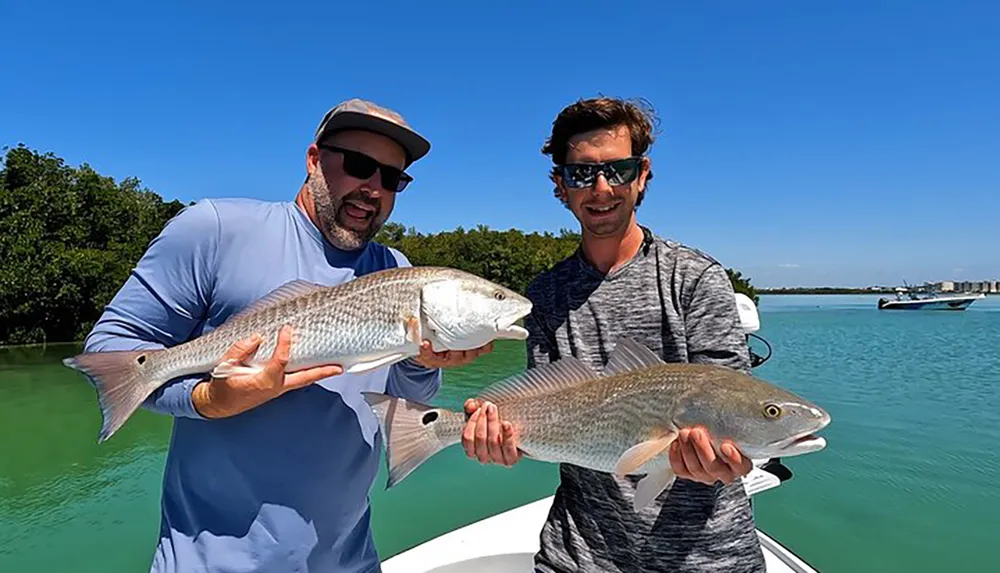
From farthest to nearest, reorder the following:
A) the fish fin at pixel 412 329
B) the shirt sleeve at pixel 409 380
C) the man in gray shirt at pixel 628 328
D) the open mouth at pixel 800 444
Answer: the shirt sleeve at pixel 409 380, the fish fin at pixel 412 329, the man in gray shirt at pixel 628 328, the open mouth at pixel 800 444

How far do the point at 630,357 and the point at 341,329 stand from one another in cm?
114

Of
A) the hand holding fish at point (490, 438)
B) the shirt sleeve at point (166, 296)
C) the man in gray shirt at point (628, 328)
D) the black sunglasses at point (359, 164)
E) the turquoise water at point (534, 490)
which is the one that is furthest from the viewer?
the turquoise water at point (534, 490)

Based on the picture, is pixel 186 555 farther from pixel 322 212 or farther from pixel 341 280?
pixel 322 212

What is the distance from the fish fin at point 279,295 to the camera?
230 centimetres

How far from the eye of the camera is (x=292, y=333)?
2.24 m

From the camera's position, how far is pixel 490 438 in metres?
2.35

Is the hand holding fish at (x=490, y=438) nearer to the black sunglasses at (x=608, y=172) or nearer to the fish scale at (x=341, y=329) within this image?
the fish scale at (x=341, y=329)

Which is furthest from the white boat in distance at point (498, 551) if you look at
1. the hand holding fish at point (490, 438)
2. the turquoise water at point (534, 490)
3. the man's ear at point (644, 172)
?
the turquoise water at point (534, 490)

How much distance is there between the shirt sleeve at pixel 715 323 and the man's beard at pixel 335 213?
1.43m

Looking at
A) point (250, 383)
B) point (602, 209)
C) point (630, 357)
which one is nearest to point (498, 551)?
point (630, 357)

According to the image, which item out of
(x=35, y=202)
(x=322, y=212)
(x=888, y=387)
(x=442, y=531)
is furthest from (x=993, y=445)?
(x=35, y=202)

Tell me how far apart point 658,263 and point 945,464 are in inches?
572

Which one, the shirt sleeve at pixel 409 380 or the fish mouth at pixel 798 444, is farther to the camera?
the shirt sleeve at pixel 409 380

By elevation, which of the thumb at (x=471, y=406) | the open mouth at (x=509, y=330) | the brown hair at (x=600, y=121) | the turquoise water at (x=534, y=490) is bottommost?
the turquoise water at (x=534, y=490)
